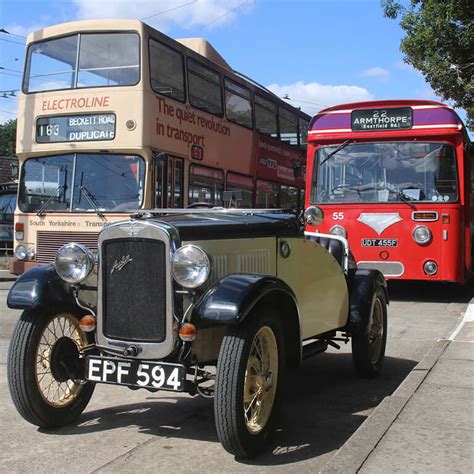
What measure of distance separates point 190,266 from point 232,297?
320mm

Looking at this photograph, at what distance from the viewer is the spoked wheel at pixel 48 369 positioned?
4035 mm

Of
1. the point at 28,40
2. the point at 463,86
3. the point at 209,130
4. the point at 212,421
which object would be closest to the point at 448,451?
the point at 212,421

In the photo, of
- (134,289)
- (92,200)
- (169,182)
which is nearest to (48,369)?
(134,289)

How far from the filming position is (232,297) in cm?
363

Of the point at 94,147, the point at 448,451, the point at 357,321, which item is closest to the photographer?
the point at 448,451

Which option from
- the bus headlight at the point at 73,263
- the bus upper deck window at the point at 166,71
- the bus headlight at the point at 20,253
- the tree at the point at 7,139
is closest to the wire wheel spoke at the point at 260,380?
the bus headlight at the point at 73,263

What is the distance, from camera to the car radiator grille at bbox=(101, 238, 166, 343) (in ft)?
12.8

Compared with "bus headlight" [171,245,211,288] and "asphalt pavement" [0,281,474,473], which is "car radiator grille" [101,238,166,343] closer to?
"bus headlight" [171,245,211,288]

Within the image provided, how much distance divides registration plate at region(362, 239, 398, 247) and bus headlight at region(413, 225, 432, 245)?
368mm

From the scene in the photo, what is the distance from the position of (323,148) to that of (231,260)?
744 centimetres

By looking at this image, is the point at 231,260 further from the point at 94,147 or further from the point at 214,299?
the point at 94,147

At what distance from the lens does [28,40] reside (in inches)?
448

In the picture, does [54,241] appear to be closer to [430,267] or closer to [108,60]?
[108,60]

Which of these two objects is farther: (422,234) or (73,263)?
(422,234)
